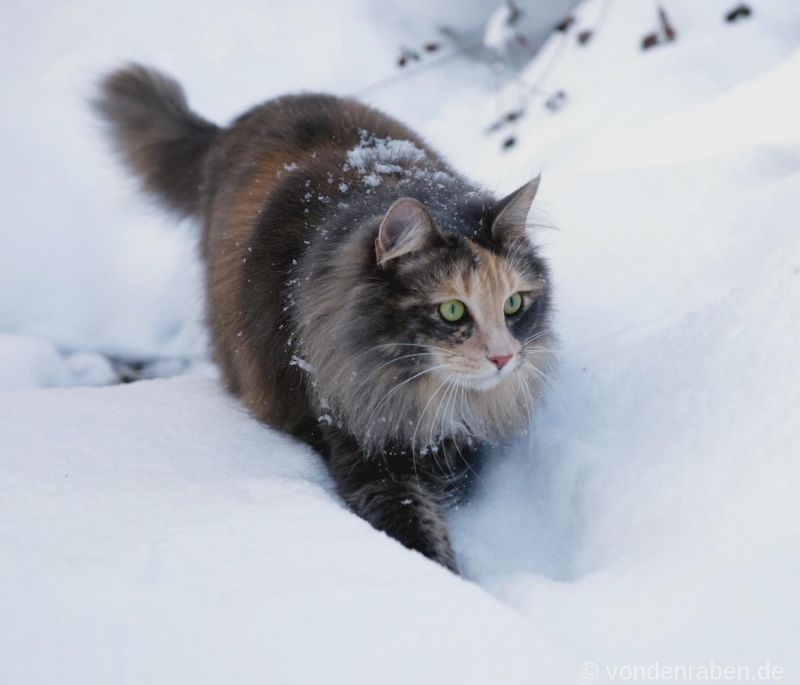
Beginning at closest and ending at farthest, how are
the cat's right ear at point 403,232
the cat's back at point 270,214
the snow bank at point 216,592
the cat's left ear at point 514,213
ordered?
the snow bank at point 216,592 < the cat's right ear at point 403,232 < the cat's left ear at point 514,213 < the cat's back at point 270,214

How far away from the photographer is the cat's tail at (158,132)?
257cm

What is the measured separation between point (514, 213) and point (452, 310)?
0.79 ft

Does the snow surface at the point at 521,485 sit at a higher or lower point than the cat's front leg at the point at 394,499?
higher

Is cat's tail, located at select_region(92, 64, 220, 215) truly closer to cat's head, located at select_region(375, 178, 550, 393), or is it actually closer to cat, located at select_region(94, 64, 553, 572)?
cat, located at select_region(94, 64, 553, 572)

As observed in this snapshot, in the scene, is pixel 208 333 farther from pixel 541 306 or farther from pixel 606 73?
pixel 606 73

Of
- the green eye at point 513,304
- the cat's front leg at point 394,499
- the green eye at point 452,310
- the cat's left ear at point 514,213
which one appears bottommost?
the cat's front leg at point 394,499

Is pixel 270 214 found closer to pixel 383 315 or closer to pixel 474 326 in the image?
pixel 383 315

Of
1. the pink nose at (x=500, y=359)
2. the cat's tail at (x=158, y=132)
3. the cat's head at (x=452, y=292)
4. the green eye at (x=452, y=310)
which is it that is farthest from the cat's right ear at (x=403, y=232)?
the cat's tail at (x=158, y=132)

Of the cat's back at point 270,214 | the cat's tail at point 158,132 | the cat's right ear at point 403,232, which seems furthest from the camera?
the cat's tail at point 158,132

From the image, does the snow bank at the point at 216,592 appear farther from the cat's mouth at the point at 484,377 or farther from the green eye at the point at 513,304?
the green eye at the point at 513,304

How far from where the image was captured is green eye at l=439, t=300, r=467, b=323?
1393 millimetres

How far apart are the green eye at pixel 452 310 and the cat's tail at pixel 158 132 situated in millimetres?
1367

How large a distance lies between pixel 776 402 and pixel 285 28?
386 cm

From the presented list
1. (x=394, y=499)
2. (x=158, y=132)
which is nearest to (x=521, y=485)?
(x=394, y=499)
